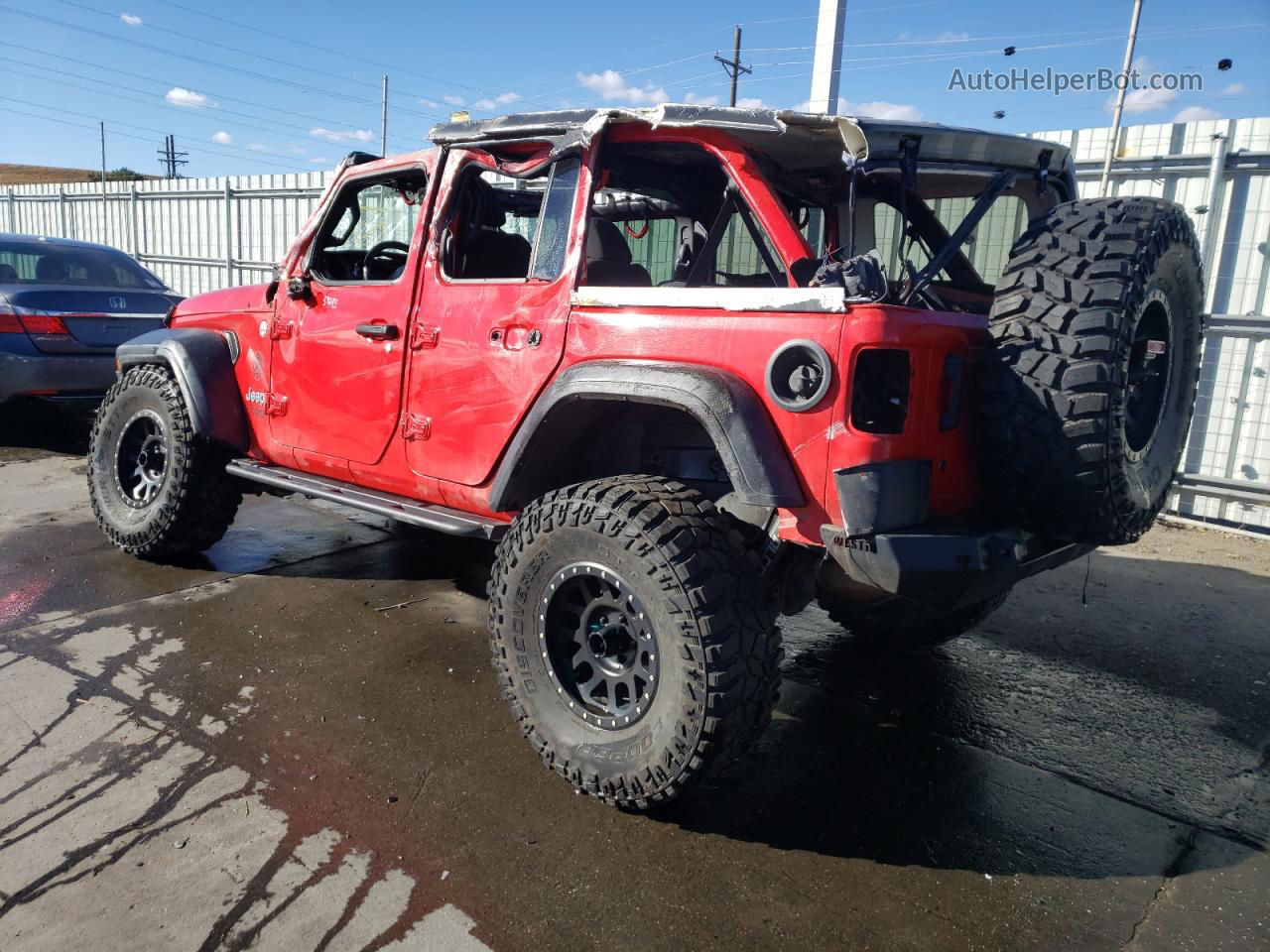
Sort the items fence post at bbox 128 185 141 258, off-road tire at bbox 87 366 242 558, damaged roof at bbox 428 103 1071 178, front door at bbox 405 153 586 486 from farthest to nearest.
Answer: fence post at bbox 128 185 141 258 < off-road tire at bbox 87 366 242 558 < front door at bbox 405 153 586 486 < damaged roof at bbox 428 103 1071 178

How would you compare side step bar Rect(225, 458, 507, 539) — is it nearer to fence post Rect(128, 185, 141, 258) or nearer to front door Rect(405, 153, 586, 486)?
front door Rect(405, 153, 586, 486)

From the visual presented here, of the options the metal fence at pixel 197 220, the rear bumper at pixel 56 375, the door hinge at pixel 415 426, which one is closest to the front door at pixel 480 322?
the door hinge at pixel 415 426

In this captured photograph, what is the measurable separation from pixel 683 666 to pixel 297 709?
63.2 inches

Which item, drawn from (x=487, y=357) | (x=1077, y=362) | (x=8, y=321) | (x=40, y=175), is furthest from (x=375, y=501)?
(x=40, y=175)

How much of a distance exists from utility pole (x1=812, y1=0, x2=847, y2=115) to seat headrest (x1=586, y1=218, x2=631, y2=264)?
3925 mm

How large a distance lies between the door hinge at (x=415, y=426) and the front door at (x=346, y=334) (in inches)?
2.5

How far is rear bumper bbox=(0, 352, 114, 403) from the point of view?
22.6 feet

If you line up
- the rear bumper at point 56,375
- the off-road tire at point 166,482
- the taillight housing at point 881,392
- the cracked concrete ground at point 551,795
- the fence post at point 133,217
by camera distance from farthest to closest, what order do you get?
1. the fence post at point 133,217
2. the rear bumper at point 56,375
3. the off-road tire at point 166,482
4. the taillight housing at point 881,392
5. the cracked concrete ground at point 551,795

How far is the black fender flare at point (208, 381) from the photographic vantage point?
4.27 m

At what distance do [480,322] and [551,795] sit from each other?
5.35 ft

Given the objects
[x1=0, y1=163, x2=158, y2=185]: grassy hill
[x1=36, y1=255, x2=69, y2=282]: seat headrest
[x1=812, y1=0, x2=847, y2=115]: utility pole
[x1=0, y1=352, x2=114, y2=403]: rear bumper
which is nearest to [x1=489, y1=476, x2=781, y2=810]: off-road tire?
[x1=812, y1=0, x2=847, y2=115]: utility pole

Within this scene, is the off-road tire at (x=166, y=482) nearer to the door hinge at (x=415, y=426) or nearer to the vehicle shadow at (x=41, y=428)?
the door hinge at (x=415, y=426)

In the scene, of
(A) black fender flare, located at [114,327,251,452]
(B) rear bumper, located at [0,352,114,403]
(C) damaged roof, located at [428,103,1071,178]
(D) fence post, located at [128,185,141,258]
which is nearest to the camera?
(C) damaged roof, located at [428,103,1071,178]

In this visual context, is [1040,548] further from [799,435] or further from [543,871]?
[543,871]
